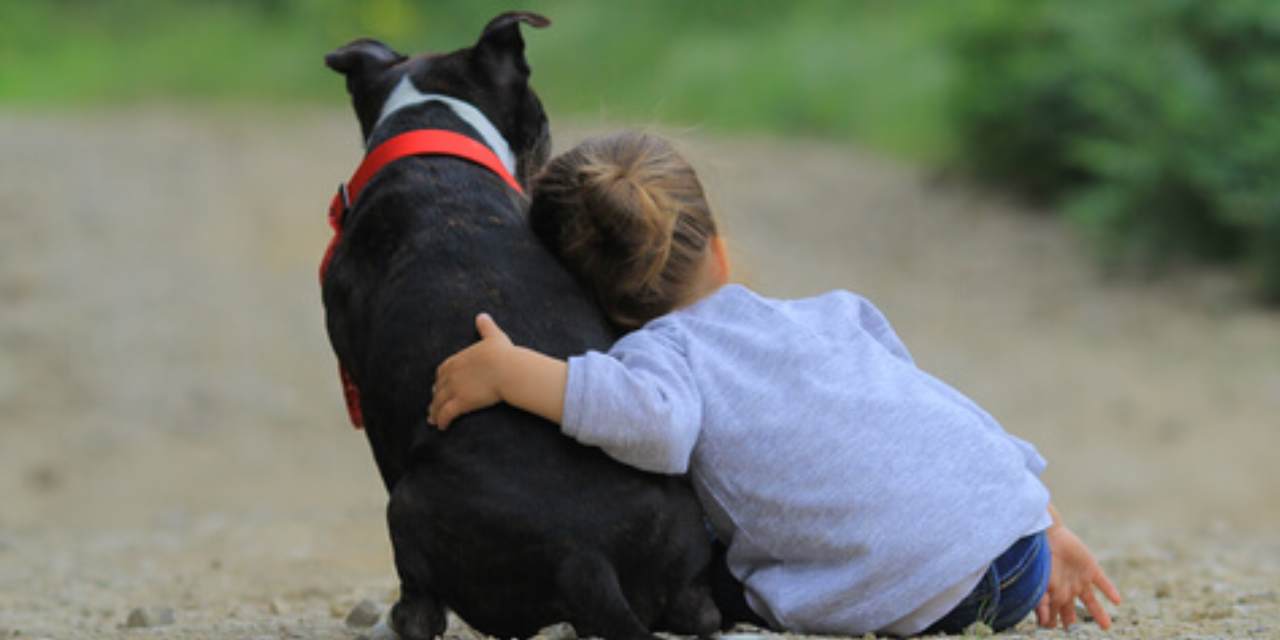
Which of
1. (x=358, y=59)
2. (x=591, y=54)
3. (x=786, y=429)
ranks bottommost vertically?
(x=786, y=429)

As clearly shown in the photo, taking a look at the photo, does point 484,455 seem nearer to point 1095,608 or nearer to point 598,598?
point 598,598

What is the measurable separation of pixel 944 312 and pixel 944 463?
7.97 m

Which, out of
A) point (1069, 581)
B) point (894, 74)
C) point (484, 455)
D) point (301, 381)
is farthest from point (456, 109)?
point (894, 74)

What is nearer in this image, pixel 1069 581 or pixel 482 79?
pixel 1069 581

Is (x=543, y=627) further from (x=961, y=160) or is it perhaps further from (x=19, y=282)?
(x=961, y=160)

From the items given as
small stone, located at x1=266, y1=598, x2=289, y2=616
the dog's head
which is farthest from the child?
small stone, located at x1=266, y1=598, x2=289, y2=616

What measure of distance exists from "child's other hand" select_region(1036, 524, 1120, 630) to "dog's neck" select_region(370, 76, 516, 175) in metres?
1.36

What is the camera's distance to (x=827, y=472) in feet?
10.3

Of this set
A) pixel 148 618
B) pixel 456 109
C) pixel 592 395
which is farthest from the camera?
pixel 148 618

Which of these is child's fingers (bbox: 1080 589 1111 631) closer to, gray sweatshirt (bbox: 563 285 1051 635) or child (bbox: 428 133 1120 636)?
child (bbox: 428 133 1120 636)

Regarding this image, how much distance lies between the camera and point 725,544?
3.29 m

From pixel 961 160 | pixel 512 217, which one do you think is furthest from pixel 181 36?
pixel 512 217

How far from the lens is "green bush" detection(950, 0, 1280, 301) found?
10039mm

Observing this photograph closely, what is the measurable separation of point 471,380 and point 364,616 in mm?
1007
